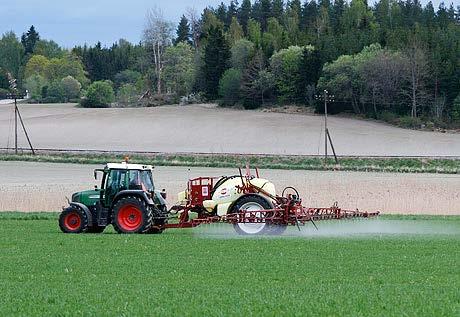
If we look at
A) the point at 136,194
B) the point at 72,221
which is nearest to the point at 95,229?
the point at 72,221

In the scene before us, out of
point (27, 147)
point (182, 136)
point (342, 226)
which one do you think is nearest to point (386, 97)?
point (182, 136)

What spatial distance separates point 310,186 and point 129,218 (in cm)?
2446

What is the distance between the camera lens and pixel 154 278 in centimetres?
1981

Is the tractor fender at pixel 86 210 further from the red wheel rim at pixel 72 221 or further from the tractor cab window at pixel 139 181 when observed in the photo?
the tractor cab window at pixel 139 181

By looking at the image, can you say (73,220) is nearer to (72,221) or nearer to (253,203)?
(72,221)

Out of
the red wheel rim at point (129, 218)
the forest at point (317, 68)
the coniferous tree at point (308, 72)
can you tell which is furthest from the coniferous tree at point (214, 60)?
the red wheel rim at point (129, 218)

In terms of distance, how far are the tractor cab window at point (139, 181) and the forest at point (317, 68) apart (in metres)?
66.2

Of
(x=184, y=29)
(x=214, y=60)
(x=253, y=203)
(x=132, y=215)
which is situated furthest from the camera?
(x=184, y=29)

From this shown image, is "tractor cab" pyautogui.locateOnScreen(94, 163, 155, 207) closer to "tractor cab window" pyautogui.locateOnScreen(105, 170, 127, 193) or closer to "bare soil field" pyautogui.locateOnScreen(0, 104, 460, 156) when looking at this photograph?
"tractor cab window" pyautogui.locateOnScreen(105, 170, 127, 193)

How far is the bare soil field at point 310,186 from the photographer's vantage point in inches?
1881

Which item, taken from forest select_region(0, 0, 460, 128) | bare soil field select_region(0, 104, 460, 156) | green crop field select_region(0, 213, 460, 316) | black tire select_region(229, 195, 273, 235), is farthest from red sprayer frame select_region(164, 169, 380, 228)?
forest select_region(0, 0, 460, 128)

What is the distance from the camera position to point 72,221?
32.8 meters

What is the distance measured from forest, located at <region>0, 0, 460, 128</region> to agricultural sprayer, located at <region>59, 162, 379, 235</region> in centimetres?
6581

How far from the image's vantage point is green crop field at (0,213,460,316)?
15.5 m
